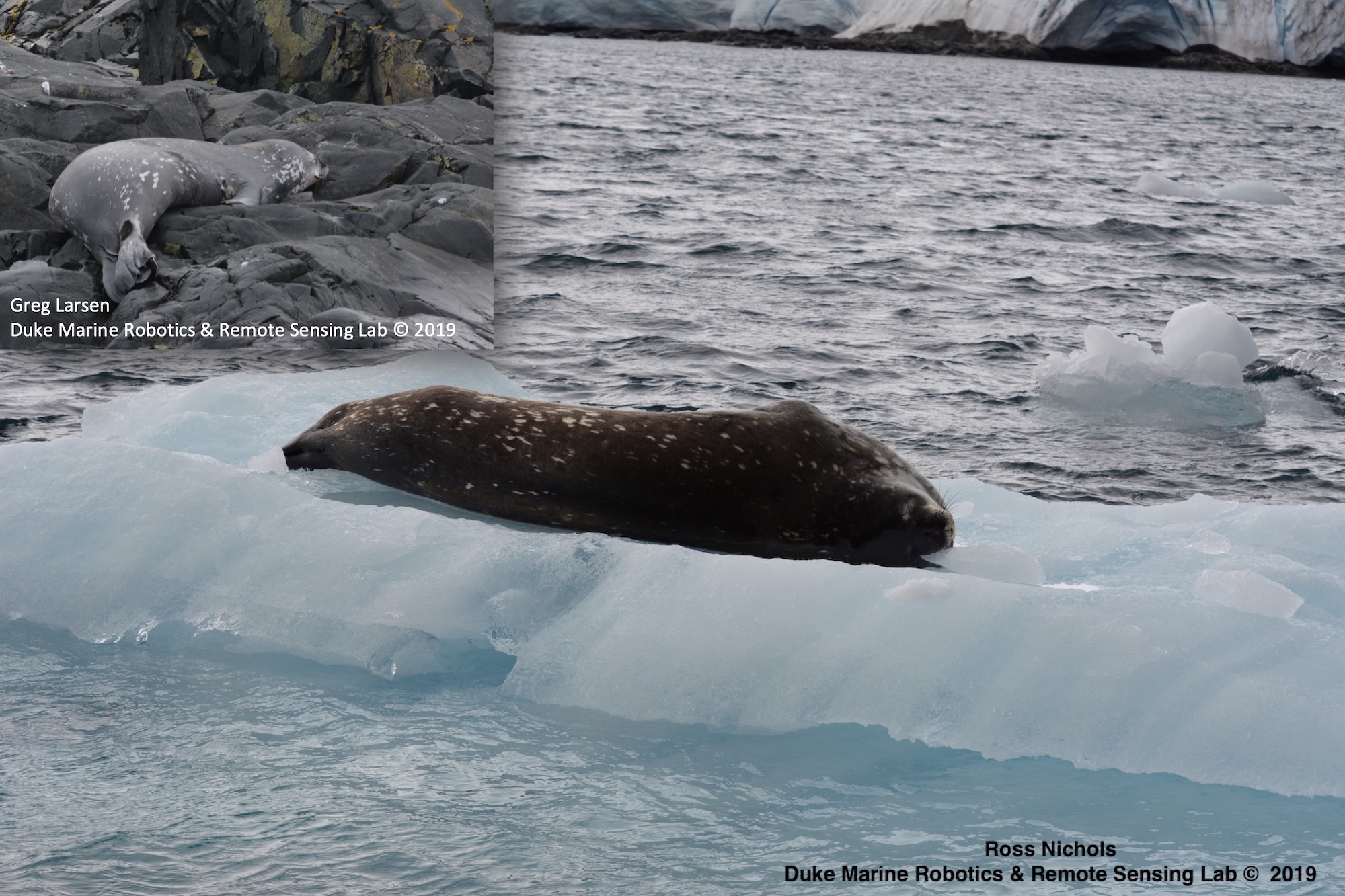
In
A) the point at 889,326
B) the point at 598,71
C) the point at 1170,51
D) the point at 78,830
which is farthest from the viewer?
the point at 1170,51

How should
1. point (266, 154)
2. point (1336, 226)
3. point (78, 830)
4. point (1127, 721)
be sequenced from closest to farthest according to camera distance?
point (78, 830)
point (1127, 721)
point (266, 154)
point (1336, 226)

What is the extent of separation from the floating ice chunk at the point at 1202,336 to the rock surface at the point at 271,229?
4360 mm

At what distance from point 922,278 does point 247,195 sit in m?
5.52

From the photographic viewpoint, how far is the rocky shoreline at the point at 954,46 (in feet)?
159

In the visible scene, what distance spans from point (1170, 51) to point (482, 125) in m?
48.2

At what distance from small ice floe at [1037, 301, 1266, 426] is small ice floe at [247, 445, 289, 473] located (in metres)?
4.96

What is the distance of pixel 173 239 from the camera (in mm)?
7355

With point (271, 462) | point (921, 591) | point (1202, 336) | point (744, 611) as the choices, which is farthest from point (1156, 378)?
point (271, 462)

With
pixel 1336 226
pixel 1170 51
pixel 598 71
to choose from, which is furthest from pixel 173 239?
pixel 1170 51

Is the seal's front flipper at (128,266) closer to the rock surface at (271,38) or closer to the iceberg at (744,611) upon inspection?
the rock surface at (271,38)

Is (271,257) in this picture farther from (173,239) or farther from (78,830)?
(78,830)

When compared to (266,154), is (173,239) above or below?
below

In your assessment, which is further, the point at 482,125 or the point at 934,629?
the point at 482,125

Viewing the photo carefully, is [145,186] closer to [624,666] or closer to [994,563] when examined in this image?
[624,666]
